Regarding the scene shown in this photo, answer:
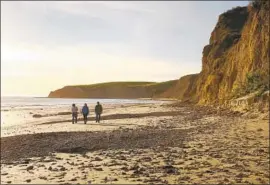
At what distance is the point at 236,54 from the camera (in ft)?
158

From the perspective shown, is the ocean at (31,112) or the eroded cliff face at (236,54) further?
the ocean at (31,112)

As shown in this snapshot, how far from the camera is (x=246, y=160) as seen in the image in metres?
10.6

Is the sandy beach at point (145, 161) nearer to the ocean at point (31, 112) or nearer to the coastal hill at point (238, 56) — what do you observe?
the coastal hill at point (238, 56)

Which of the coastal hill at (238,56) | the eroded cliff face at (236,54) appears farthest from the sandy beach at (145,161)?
the eroded cliff face at (236,54)

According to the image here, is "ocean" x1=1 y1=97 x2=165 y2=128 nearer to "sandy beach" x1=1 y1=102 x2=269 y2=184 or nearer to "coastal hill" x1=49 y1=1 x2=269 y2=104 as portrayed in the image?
"coastal hill" x1=49 y1=1 x2=269 y2=104

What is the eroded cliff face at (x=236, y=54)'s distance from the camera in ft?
119

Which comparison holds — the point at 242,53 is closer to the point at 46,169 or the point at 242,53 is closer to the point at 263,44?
the point at 263,44

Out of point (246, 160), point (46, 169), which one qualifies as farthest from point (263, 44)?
point (46, 169)

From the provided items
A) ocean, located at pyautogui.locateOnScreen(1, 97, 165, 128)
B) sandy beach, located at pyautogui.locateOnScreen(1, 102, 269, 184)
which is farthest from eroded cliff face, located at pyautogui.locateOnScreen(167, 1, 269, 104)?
ocean, located at pyautogui.locateOnScreen(1, 97, 165, 128)

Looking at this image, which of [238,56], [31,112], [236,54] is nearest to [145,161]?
[238,56]

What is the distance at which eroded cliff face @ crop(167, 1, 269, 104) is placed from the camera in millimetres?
36312

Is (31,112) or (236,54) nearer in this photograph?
(236,54)

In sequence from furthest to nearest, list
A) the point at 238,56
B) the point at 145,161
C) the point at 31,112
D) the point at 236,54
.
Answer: the point at 31,112
the point at 236,54
the point at 238,56
the point at 145,161

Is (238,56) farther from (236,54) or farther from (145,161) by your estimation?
(145,161)
